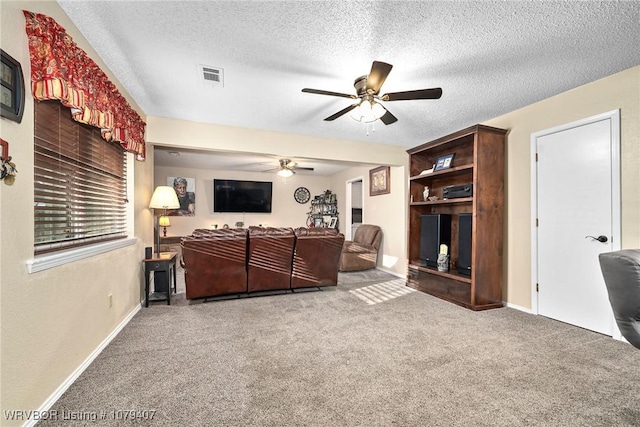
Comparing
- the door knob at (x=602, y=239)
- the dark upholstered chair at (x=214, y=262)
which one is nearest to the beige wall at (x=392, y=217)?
the door knob at (x=602, y=239)

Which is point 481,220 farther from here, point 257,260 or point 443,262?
point 257,260

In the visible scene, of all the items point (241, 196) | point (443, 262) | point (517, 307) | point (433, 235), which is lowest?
point (517, 307)

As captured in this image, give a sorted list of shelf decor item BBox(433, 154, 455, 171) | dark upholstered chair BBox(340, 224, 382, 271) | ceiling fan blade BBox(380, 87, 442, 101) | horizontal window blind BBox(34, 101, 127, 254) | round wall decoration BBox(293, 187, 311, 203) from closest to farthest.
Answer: horizontal window blind BBox(34, 101, 127, 254), ceiling fan blade BBox(380, 87, 442, 101), shelf decor item BBox(433, 154, 455, 171), dark upholstered chair BBox(340, 224, 382, 271), round wall decoration BBox(293, 187, 311, 203)

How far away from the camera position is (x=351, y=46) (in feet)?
6.43

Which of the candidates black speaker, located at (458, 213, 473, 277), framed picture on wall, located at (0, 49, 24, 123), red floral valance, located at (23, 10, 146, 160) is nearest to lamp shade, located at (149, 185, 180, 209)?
red floral valance, located at (23, 10, 146, 160)

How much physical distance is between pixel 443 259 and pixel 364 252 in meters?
1.93

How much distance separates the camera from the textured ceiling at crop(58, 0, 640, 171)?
1633mm

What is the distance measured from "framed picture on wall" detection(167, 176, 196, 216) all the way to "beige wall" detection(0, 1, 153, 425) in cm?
532

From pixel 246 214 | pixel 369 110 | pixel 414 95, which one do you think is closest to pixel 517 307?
pixel 414 95

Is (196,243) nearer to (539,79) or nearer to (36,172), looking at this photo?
(36,172)

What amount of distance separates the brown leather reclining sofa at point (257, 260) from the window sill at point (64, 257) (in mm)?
909

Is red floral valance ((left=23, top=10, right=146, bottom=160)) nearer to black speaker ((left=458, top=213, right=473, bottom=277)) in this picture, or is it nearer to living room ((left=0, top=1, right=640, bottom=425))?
living room ((left=0, top=1, right=640, bottom=425))

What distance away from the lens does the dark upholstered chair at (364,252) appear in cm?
521

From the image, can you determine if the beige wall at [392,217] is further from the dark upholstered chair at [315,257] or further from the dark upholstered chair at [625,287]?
the dark upholstered chair at [625,287]
